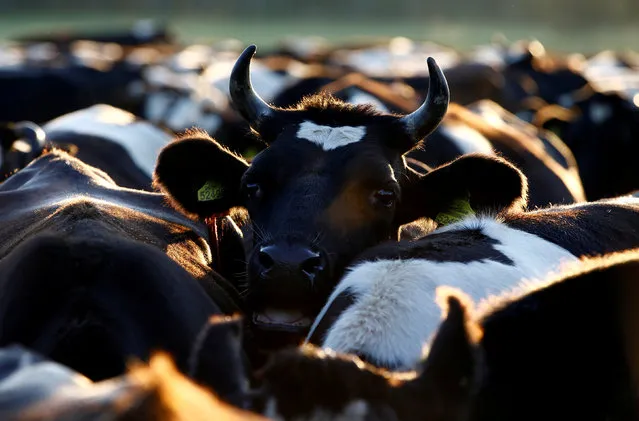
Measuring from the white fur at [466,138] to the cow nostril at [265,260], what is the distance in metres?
3.77

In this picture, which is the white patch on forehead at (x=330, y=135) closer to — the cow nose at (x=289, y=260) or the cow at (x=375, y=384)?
the cow nose at (x=289, y=260)

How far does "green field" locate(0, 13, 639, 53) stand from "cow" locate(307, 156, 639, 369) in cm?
5283

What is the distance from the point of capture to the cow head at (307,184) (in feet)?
16.2

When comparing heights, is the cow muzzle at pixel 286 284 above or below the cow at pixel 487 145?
above

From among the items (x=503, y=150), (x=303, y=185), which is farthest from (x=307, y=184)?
(x=503, y=150)

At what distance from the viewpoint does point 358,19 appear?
96125 mm

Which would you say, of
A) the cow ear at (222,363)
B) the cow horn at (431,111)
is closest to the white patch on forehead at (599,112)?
the cow horn at (431,111)

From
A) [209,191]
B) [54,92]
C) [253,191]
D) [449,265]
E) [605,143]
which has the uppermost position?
[449,265]

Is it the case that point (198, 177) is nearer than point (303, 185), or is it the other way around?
point (303, 185)

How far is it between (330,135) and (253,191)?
42 centimetres

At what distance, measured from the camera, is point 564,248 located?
4.62 meters

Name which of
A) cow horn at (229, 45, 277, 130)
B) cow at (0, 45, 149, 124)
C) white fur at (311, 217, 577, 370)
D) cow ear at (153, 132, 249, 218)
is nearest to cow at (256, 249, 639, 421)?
white fur at (311, 217, 577, 370)

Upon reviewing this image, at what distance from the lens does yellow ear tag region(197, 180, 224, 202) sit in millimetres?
5848

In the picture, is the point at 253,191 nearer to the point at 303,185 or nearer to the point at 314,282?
the point at 303,185
